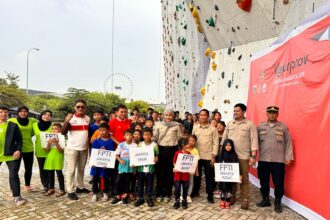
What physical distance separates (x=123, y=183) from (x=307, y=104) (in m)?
3.60

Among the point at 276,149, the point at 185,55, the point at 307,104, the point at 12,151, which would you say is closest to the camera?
the point at 307,104

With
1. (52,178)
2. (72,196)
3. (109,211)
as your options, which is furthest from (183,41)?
(109,211)

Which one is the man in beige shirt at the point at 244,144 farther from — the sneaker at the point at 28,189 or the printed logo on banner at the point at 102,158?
the sneaker at the point at 28,189

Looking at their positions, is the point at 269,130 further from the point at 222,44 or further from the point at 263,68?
the point at 222,44

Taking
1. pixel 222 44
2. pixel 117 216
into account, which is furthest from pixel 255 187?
pixel 222 44

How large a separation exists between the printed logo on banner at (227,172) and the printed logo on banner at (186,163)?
0.41m

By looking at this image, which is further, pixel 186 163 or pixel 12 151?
pixel 186 163

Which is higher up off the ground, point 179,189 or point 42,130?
point 42,130

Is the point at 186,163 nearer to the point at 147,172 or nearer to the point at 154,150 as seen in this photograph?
the point at 154,150

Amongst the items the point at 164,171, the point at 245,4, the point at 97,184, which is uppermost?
the point at 245,4

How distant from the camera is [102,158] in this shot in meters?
4.94

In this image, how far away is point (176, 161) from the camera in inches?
188

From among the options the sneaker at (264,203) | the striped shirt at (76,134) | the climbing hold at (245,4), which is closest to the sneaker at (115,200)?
the striped shirt at (76,134)

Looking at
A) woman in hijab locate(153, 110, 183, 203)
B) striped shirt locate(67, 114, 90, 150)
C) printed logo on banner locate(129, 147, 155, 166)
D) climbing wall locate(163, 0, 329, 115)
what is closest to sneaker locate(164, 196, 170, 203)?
woman in hijab locate(153, 110, 183, 203)
